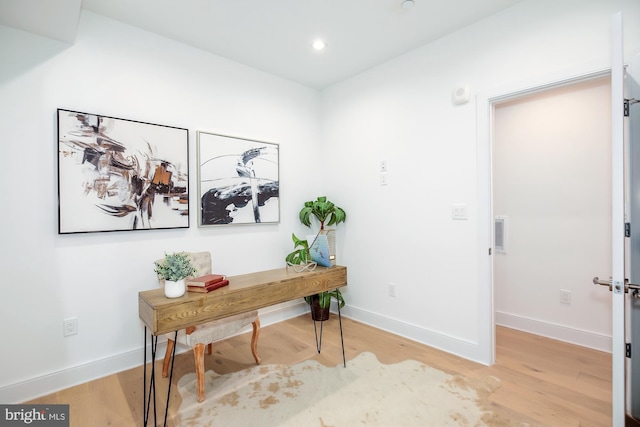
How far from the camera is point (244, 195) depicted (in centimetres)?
321

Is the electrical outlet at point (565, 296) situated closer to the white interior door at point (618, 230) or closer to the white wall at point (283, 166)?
the white wall at point (283, 166)

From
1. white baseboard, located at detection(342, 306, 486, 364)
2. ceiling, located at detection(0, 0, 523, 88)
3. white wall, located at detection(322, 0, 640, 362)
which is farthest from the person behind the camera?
white baseboard, located at detection(342, 306, 486, 364)

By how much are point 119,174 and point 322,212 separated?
6.47 feet

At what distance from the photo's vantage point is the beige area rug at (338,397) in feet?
6.15

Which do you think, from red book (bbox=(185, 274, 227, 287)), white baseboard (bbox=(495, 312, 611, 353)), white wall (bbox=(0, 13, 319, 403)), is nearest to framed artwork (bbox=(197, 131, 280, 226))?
white wall (bbox=(0, 13, 319, 403))

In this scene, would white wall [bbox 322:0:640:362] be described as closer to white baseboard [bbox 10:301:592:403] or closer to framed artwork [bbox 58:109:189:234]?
white baseboard [bbox 10:301:592:403]

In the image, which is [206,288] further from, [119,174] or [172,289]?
[119,174]

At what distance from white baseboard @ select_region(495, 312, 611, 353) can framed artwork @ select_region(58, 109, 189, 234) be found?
3.43 m

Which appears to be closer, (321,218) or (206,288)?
(206,288)

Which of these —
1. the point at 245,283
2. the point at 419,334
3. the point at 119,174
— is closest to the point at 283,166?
the point at 119,174

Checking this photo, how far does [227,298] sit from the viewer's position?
6.30 feet

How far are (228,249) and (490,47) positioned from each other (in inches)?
114

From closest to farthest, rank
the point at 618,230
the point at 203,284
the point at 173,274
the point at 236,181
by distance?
1. the point at 618,230
2. the point at 173,274
3. the point at 203,284
4. the point at 236,181

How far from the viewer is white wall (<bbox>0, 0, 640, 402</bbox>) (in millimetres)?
2098
